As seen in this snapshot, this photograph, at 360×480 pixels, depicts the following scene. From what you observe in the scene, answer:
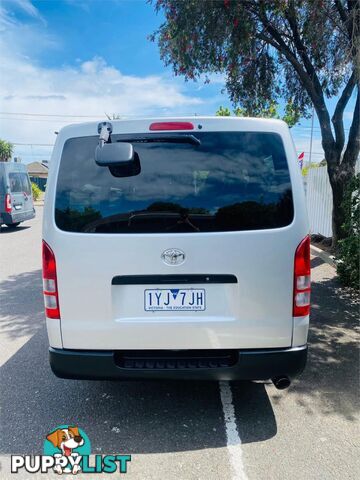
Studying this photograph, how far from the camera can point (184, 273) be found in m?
2.52

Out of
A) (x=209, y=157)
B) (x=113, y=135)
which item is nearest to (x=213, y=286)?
(x=209, y=157)

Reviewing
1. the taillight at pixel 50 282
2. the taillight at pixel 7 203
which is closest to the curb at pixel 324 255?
the taillight at pixel 50 282

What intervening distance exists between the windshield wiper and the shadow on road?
318 centimetres

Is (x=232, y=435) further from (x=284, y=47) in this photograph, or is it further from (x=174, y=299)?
(x=284, y=47)

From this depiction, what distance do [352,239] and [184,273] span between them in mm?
4195

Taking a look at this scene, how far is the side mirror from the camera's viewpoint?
2.46 m

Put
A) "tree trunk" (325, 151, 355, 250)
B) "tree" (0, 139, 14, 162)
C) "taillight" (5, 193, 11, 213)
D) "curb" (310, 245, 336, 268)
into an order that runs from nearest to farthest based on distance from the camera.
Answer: "tree trunk" (325, 151, 355, 250) < "curb" (310, 245, 336, 268) < "taillight" (5, 193, 11, 213) < "tree" (0, 139, 14, 162)

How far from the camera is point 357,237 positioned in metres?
5.73

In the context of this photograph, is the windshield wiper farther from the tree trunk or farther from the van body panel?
the tree trunk

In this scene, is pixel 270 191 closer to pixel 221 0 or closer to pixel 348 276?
pixel 348 276

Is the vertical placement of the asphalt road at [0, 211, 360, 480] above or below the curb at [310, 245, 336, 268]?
above

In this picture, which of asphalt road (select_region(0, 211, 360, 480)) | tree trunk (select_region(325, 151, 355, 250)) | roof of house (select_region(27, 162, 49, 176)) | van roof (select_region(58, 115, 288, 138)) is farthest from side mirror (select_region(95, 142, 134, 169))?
roof of house (select_region(27, 162, 49, 176))

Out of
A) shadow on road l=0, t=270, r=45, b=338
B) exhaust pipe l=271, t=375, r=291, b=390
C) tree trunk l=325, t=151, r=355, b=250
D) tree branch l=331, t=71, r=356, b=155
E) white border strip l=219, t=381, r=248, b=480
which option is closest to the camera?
white border strip l=219, t=381, r=248, b=480

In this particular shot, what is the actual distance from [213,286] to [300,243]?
0.65 meters
